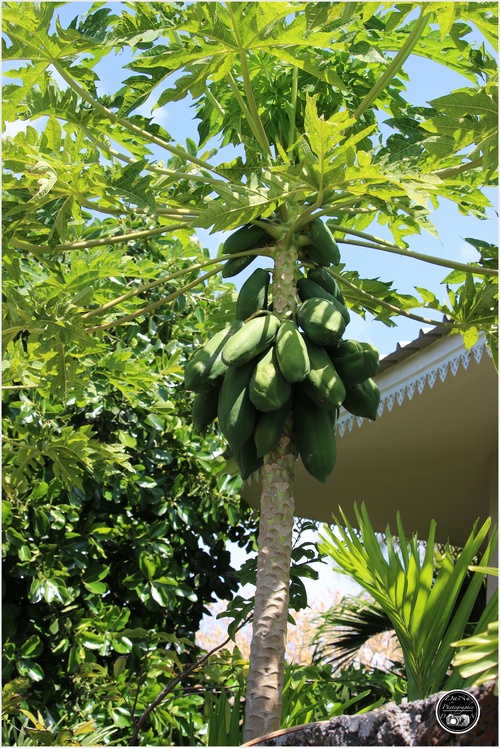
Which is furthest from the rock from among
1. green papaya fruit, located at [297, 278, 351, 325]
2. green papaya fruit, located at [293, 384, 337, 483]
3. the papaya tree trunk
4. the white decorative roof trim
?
the white decorative roof trim

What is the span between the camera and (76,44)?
219 centimetres

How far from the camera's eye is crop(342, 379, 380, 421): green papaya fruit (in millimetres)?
2077

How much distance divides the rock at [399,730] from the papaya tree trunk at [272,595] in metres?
0.24

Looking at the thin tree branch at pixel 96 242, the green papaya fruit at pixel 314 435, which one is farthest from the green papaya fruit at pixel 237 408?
the thin tree branch at pixel 96 242

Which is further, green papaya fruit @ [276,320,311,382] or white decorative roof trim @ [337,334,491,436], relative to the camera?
white decorative roof trim @ [337,334,491,436]

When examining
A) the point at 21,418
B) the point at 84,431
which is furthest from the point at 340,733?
the point at 21,418

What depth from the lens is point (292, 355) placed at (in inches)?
72.0

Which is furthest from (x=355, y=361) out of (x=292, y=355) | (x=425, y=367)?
(x=425, y=367)

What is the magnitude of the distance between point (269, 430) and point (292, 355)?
163 mm

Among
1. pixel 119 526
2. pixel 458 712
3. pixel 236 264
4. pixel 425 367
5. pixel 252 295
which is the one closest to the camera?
pixel 458 712

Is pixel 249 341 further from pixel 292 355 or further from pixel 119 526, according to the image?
pixel 119 526

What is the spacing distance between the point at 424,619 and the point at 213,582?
3.38 meters

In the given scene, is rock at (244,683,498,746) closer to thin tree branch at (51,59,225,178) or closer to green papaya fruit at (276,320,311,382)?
green papaya fruit at (276,320,311,382)

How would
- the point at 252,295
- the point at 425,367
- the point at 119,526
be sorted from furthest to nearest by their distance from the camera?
1. the point at 119,526
2. the point at 425,367
3. the point at 252,295
